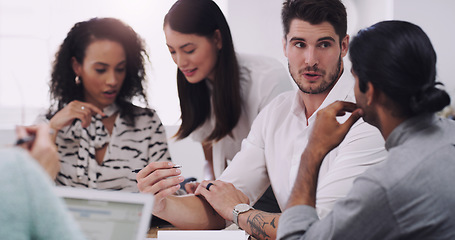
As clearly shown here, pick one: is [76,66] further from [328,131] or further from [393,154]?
[393,154]

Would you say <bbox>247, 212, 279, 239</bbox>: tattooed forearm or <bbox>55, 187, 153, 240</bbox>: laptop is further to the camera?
<bbox>247, 212, 279, 239</bbox>: tattooed forearm

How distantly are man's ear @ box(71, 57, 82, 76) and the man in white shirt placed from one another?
78 cm

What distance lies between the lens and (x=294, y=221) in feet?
2.91

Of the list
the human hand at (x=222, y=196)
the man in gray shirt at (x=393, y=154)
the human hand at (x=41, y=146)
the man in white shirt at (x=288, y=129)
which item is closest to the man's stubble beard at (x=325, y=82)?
the man in white shirt at (x=288, y=129)

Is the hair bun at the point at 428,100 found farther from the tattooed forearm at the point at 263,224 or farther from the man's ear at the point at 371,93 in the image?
the tattooed forearm at the point at 263,224

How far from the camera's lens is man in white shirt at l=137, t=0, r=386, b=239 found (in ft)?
4.50

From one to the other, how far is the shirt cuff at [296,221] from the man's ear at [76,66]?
1.31 metres

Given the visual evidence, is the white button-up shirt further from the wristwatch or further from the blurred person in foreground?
the blurred person in foreground

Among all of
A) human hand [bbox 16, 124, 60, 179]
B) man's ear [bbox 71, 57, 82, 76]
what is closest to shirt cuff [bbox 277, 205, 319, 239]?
human hand [bbox 16, 124, 60, 179]

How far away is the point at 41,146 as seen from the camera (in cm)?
55

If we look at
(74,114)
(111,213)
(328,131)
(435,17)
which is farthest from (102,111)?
(435,17)

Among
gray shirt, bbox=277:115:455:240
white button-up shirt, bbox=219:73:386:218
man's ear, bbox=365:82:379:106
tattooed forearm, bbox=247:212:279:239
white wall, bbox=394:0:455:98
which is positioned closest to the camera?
gray shirt, bbox=277:115:455:240

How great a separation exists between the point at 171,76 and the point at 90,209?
1.72 metres

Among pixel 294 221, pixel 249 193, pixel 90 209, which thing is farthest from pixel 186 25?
pixel 90 209
